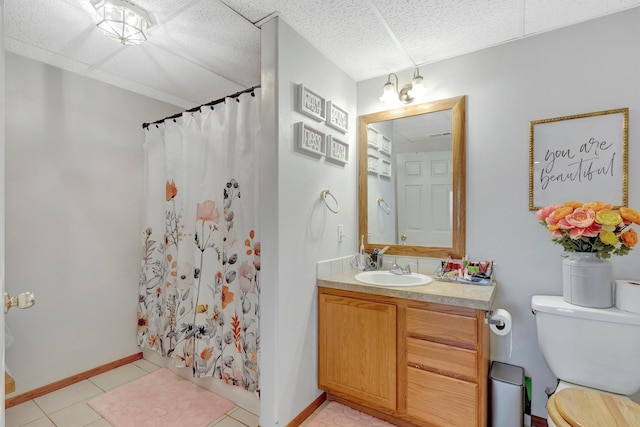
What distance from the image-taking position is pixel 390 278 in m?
2.07

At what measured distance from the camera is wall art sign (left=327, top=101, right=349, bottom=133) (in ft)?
6.67

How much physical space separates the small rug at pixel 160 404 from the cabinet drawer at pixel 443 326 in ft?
4.36

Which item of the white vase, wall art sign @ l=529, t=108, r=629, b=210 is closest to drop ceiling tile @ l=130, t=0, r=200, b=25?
wall art sign @ l=529, t=108, r=629, b=210

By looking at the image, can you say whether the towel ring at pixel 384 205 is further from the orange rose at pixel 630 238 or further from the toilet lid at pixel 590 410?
the toilet lid at pixel 590 410

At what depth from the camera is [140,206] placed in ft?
8.74

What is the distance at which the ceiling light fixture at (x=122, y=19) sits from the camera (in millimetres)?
1528

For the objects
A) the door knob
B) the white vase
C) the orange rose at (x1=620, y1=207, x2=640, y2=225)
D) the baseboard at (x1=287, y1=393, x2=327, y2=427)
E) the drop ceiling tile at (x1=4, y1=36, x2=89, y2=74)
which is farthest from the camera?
the drop ceiling tile at (x1=4, y1=36, x2=89, y2=74)

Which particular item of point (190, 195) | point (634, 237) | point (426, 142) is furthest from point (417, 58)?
point (190, 195)

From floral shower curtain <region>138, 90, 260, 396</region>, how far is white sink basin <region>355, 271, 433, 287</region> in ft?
2.35

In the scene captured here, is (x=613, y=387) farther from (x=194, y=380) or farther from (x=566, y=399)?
(x=194, y=380)

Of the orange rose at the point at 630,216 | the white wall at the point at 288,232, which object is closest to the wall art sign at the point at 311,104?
the white wall at the point at 288,232

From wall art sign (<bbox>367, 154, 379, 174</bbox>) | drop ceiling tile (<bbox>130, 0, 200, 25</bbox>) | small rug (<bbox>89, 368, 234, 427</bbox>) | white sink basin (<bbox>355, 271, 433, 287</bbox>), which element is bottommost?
small rug (<bbox>89, 368, 234, 427</bbox>)

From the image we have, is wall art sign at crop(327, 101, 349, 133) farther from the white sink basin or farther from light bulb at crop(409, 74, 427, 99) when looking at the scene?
the white sink basin

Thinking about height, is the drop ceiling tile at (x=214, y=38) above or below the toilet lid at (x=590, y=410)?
above
